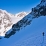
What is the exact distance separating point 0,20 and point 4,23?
21.9 feet

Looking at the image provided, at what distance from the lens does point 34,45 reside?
21250 mm

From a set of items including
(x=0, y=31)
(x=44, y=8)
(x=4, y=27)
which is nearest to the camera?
(x=44, y=8)

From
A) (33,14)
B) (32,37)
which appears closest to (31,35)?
(32,37)

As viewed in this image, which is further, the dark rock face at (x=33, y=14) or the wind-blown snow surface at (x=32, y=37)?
the dark rock face at (x=33, y=14)

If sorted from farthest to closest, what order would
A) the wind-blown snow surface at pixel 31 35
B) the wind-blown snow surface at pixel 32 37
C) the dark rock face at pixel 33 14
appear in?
1. the dark rock face at pixel 33 14
2. the wind-blown snow surface at pixel 31 35
3. the wind-blown snow surface at pixel 32 37

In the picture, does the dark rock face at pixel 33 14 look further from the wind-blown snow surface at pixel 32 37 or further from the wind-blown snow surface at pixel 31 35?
the wind-blown snow surface at pixel 32 37

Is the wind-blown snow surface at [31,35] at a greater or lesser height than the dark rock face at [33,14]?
lesser

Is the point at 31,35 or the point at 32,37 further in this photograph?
the point at 31,35

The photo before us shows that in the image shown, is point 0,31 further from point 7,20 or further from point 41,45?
point 41,45

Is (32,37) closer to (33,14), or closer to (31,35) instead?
(31,35)

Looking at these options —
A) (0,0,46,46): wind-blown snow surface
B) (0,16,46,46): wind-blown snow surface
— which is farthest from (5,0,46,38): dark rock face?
(0,16,46,46): wind-blown snow surface

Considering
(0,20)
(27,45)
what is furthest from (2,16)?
(27,45)

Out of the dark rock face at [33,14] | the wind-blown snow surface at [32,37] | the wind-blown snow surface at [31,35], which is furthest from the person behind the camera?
the dark rock face at [33,14]

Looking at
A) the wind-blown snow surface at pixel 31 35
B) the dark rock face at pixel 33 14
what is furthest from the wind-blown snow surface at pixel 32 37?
the dark rock face at pixel 33 14
